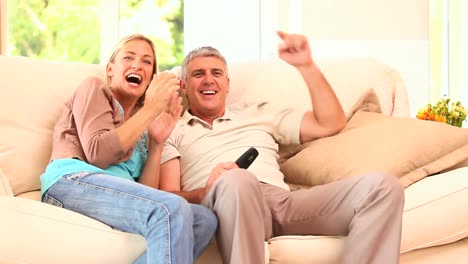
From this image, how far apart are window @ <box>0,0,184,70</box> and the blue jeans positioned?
354 centimetres

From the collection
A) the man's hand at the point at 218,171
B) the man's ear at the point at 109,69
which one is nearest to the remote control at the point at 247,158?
the man's hand at the point at 218,171

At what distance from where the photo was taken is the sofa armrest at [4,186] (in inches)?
75.9

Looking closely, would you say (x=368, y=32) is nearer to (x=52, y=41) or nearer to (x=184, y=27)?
(x=184, y=27)

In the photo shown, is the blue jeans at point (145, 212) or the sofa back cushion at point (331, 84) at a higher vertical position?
the sofa back cushion at point (331, 84)

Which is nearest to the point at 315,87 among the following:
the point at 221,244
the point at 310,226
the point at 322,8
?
the point at 310,226

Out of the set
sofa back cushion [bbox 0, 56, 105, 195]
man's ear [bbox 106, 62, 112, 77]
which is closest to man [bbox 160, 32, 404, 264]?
man's ear [bbox 106, 62, 112, 77]

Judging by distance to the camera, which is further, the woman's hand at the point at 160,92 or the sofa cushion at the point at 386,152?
the sofa cushion at the point at 386,152

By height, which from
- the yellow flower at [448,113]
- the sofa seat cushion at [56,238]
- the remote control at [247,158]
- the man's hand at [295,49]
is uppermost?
the man's hand at [295,49]

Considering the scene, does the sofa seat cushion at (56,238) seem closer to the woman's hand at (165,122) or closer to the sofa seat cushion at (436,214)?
the woman's hand at (165,122)

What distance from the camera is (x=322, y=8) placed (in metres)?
4.83

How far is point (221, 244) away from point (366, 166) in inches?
23.5

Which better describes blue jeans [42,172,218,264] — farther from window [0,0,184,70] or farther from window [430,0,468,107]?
window [430,0,468,107]

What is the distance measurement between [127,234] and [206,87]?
76 cm

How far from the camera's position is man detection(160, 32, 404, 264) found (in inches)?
68.9
